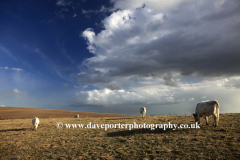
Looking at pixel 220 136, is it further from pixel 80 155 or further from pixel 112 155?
pixel 80 155

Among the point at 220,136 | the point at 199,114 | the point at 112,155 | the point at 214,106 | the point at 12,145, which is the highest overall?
the point at 214,106

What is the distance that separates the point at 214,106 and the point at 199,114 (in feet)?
6.33

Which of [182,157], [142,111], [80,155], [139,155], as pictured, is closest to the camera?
[182,157]

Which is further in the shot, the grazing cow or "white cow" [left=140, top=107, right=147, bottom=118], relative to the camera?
"white cow" [left=140, top=107, right=147, bottom=118]

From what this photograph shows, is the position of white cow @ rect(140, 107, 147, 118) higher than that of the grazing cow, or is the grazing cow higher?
the grazing cow

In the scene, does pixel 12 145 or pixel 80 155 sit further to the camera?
pixel 12 145

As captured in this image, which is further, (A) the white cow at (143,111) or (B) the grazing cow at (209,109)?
(A) the white cow at (143,111)

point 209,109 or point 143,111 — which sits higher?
point 209,109

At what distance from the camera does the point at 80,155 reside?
29.2 feet

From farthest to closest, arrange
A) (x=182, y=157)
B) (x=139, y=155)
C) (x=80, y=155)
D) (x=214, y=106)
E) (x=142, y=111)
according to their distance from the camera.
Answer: (x=142, y=111) < (x=214, y=106) < (x=80, y=155) < (x=139, y=155) < (x=182, y=157)

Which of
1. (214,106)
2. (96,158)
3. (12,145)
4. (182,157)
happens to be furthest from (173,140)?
(12,145)

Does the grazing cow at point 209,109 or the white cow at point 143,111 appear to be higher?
the grazing cow at point 209,109

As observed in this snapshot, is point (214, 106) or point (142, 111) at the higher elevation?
point (214, 106)

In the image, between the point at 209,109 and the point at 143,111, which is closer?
the point at 209,109
